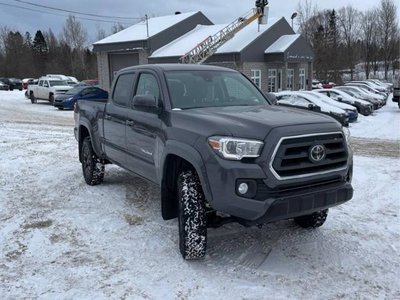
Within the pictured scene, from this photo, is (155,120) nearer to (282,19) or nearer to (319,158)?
(319,158)

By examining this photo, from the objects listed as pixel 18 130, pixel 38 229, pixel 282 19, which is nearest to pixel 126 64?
pixel 282 19

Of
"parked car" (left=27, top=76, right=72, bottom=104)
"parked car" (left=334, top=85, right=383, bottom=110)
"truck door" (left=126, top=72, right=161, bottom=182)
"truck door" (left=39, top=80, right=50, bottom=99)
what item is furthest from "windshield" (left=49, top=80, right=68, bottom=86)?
"truck door" (left=126, top=72, right=161, bottom=182)

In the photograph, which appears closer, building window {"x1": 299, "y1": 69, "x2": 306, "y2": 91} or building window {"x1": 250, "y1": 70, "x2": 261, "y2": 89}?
building window {"x1": 250, "y1": 70, "x2": 261, "y2": 89}

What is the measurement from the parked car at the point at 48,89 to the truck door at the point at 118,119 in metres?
22.7

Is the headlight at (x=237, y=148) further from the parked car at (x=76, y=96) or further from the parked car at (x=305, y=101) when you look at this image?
the parked car at (x=76, y=96)

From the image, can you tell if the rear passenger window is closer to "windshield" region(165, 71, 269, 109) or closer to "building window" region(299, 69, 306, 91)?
"windshield" region(165, 71, 269, 109)

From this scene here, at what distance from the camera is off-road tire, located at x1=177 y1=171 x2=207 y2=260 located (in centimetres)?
433

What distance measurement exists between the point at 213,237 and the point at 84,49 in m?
91.8

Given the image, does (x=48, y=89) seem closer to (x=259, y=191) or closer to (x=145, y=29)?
(x=145, y=29)

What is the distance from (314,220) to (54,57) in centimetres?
9354

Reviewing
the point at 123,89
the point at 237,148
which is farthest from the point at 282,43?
the point at 237,148

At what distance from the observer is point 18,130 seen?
50.2 ft

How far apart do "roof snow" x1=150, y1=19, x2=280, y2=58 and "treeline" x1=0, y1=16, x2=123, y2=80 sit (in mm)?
50118

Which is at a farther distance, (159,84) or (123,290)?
(159,84)
